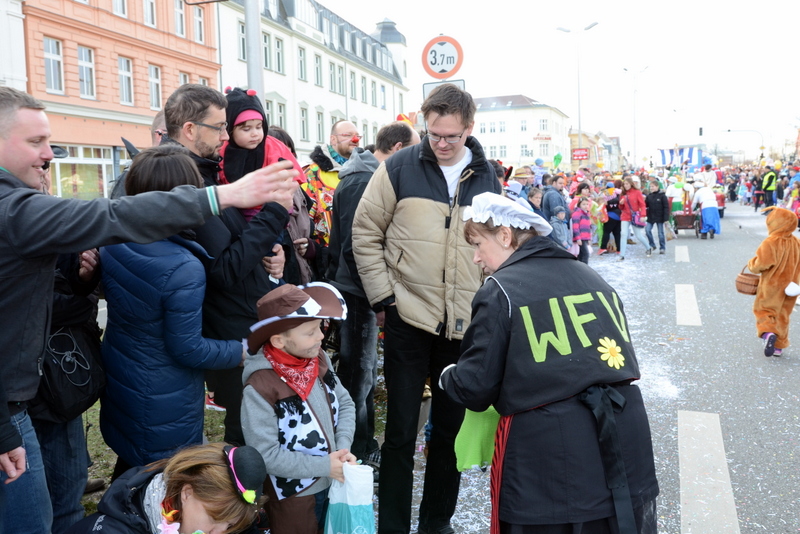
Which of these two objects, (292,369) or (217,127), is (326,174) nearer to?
(217,127)

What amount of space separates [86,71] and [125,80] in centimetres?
213

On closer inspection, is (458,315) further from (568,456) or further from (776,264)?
(776,264)

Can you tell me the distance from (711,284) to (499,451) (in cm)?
1024

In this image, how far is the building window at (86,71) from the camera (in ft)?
77.3

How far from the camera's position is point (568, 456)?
7.07 ft

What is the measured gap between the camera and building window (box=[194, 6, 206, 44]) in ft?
98.2

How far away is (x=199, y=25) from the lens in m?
30.2

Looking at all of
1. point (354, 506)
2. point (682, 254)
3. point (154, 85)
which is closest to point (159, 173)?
point (354, 506)

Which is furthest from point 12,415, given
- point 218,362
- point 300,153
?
point 300,153

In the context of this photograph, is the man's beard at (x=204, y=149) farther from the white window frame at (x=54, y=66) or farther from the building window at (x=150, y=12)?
the building window at (x=150, y=12)

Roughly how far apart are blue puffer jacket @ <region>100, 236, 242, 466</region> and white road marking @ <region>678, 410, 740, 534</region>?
273cm

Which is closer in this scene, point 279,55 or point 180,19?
point 180,19

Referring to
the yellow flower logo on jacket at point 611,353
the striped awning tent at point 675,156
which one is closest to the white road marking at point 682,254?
the yellow flower logo on jacket at point 611,353

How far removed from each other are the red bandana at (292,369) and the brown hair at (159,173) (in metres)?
0.75
